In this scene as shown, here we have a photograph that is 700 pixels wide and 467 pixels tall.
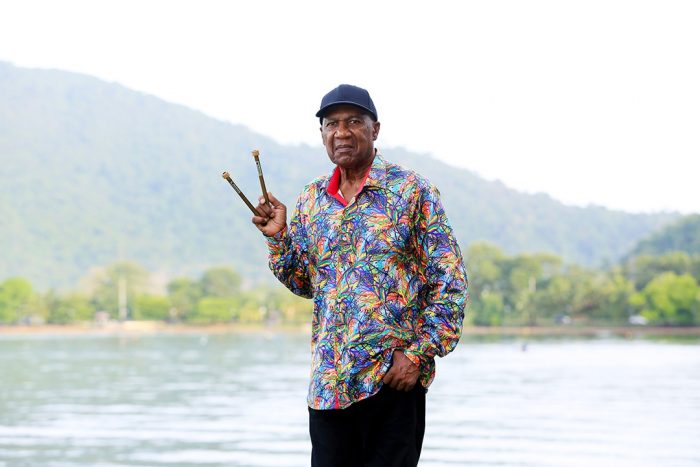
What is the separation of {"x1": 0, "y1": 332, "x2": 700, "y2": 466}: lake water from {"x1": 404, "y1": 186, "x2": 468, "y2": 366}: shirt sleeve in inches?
300

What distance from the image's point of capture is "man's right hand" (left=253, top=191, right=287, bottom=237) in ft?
10.8

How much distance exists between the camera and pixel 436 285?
3.17 m

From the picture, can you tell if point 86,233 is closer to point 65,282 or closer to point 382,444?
point 65,282

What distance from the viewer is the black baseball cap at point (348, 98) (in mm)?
3273

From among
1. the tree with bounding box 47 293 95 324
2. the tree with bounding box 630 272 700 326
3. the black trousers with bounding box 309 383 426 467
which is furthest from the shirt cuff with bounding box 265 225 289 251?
the tree with bounding box 47 293 95 324

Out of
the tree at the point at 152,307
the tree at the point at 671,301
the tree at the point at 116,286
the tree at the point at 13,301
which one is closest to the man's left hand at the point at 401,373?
the tree at the point at 671,301

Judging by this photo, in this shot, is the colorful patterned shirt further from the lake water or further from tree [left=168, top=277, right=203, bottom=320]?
tree [left=168, top=277, right=203, bottom=320]

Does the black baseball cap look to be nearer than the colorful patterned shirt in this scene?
No

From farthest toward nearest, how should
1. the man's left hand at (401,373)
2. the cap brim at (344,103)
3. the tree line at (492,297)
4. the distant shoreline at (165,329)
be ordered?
the distant shoreline at (165,329) → the tree line at (492,297) → the cap brim at (344,103) → the man's left hand at (401,373)

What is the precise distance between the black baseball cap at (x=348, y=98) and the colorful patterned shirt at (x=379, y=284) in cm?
15

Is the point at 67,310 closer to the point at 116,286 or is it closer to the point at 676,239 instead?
the point at 116,286

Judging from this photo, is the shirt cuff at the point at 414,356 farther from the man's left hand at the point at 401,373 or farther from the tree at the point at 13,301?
the tree at the point at 13,301

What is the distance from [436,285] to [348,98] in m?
0.53

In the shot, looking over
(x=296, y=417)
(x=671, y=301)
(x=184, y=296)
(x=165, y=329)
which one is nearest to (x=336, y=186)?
(x=296, y=417)
